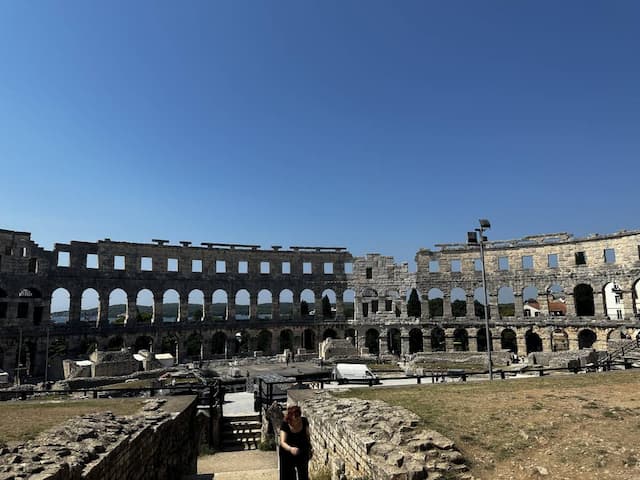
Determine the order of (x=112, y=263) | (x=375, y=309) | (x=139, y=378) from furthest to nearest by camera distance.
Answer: (x=375, y=309) < (x=112, y=263) < (x=139, y=378)

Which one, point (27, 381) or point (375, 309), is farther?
point (375, 309)

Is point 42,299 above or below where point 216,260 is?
below

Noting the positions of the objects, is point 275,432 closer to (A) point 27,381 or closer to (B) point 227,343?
(A) point 27,381

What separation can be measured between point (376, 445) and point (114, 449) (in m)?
5.15

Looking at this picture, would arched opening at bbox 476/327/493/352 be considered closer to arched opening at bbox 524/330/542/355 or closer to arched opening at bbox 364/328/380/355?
arched opening at bbox 524/330/542/355

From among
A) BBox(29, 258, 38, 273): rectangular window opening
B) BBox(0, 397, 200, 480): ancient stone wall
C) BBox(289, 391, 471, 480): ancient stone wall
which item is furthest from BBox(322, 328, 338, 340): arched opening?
BBox(289, 391, 471, 480): ancient stone wall

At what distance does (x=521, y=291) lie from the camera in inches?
1879

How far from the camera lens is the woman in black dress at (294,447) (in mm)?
7156

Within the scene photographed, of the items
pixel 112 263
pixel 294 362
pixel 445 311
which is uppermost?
pixel 112 263

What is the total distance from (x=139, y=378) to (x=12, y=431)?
2257cm

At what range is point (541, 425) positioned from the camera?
33.1ft

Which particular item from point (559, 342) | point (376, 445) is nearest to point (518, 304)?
point (559, 342)

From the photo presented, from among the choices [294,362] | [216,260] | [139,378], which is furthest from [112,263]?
[294,362]

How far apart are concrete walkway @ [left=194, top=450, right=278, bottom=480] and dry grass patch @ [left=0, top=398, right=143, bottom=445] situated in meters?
3.11
